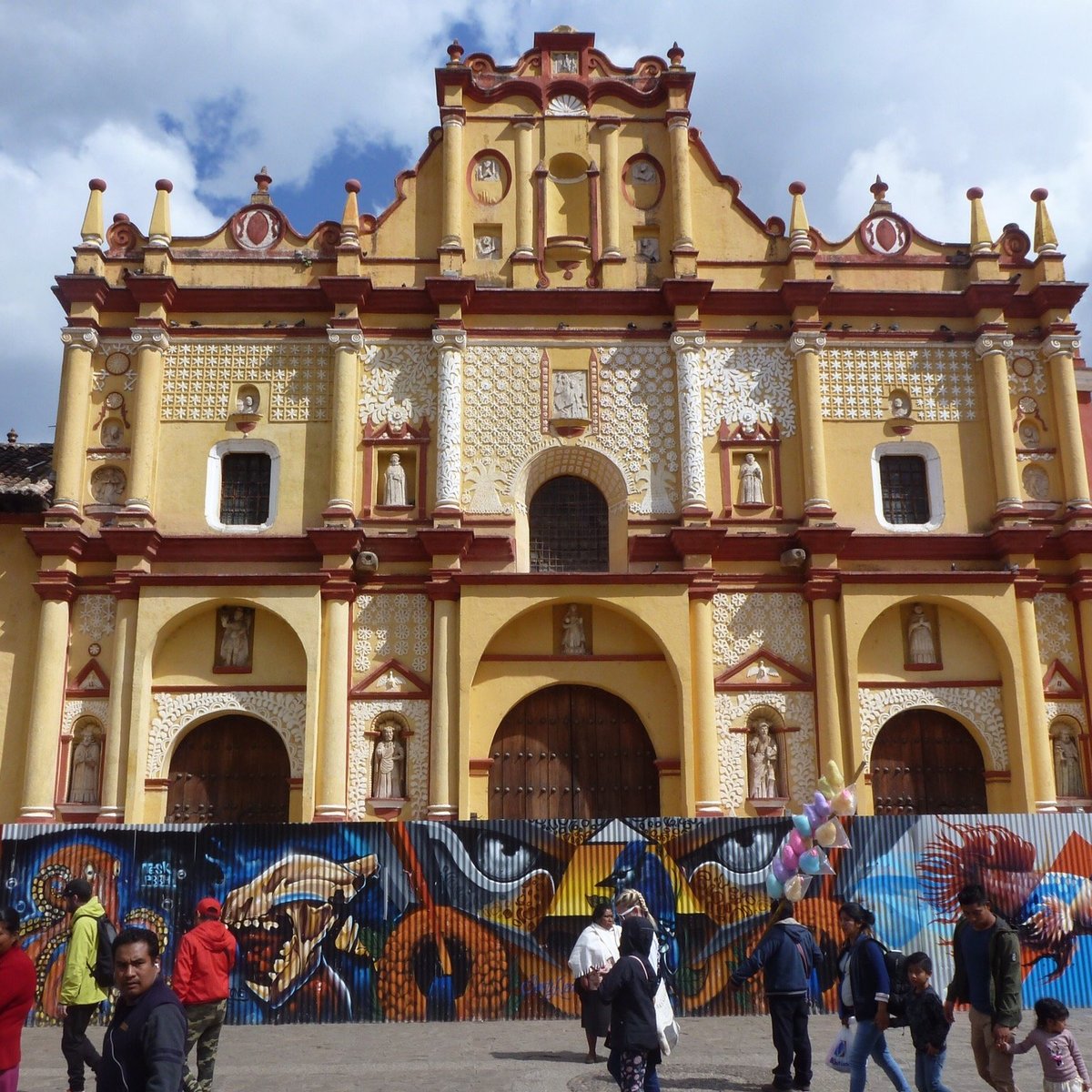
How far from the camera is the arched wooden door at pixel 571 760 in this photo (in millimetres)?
20281

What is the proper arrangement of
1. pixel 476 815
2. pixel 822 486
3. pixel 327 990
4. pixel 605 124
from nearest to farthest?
pixel 327 990
pixel 476 815
pixel 822 486
pixel 605 124

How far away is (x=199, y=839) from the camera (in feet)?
50.3

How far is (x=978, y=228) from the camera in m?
23.0

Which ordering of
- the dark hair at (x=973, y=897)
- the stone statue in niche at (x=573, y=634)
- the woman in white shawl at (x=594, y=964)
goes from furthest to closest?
1. the stone statue in niche at (x=573, y=634)
2. the woman in white shawl at (x=594, y=964)
3. the dark hair at (x=973, y=897)

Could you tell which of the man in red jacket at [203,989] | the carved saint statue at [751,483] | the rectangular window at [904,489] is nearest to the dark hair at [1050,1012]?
the man in red jacket at [203,989]

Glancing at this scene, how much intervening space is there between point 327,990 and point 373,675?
633 cm

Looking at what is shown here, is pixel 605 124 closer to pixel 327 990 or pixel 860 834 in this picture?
pixel 860 834

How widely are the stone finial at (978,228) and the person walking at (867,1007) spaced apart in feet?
52.8

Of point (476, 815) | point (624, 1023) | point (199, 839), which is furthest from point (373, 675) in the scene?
point (624, 1023)

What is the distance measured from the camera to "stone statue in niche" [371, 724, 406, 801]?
65.7ft

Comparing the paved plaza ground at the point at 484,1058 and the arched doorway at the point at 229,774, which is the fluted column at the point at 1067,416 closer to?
the paved plaza ground at the point at 484,1058

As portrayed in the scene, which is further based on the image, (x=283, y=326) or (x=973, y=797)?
(x=283, y=326)

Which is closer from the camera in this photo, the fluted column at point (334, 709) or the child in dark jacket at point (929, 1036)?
the child in dark jacket at point (929, 1036)

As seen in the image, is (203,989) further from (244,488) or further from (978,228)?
(978,228)
